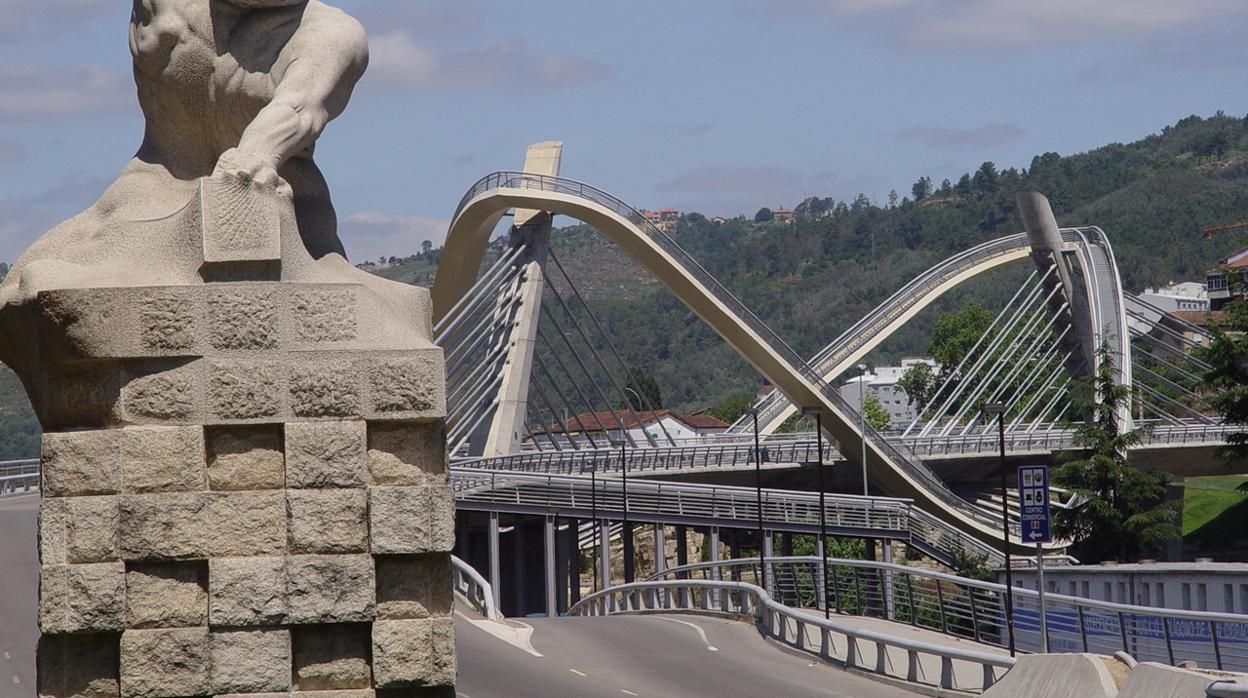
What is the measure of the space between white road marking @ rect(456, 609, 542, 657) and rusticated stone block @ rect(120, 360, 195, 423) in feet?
67.8

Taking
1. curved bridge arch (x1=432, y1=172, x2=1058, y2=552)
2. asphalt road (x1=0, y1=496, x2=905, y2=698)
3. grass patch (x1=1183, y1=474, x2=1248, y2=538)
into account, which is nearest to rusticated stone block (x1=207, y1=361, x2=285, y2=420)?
asphalt road (x1=0, y1=496, x2=905, y2=698)

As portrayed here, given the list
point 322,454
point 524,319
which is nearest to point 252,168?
point 322,454

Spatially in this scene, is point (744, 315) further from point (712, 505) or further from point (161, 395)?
point (161, 395)

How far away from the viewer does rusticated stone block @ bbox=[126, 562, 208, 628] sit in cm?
588

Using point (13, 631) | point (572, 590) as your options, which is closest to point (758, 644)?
point (13, 631)

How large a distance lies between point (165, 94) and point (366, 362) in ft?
4.86

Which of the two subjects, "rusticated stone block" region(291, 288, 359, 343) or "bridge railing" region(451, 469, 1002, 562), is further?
"bridge railing" region(451, 469, 1002, 562)

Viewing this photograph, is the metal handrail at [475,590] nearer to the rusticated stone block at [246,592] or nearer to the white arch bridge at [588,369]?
the white arch bridge at [588,369]

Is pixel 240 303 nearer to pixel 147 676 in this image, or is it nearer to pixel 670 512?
pixel 147 676

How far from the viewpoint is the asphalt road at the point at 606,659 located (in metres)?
21.2

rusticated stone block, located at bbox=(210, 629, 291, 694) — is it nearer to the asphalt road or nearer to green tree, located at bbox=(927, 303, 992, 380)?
the asphalt road

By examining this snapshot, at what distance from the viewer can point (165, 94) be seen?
668 cm

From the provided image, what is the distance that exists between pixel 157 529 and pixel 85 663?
53 centimetres

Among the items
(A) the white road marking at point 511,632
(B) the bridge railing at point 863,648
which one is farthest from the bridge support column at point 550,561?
(A) the white road marking at point 511,632
